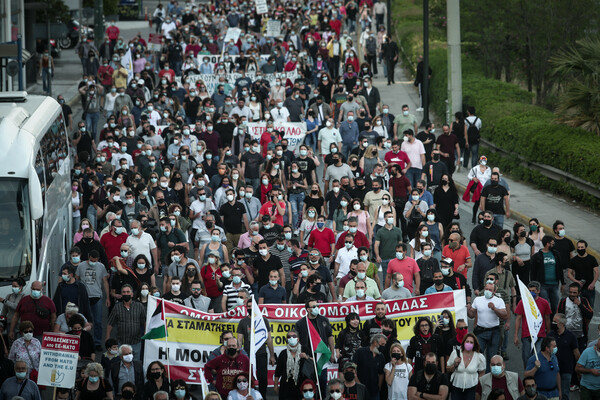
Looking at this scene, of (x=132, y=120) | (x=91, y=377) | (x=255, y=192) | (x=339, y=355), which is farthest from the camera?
(x=132, y=120)

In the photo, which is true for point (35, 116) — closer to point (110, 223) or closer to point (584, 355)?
point (110, 223)

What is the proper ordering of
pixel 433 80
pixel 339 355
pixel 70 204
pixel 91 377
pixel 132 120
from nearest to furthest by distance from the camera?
pixel 91 377 < pixel 339 355 < pixel 70 204 < pixel 132 120 < pixel 433 80

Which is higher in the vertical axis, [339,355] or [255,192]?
[255,192]

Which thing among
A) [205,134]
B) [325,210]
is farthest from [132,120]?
[325,210]

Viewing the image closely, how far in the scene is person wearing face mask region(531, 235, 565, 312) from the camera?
1603 centimetres

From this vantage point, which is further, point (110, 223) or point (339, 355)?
point (110, 223)

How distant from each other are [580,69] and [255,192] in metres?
8.45

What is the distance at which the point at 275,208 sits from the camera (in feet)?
64.3

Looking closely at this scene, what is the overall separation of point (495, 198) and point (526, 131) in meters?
8.11

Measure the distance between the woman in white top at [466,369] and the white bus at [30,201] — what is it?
5.83 m

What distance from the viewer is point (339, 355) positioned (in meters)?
13.9

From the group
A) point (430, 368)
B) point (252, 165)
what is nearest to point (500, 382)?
point (430, 368)

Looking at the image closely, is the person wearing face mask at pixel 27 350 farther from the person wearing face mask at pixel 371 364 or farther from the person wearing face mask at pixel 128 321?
the person wearing face mask at pixel 371 364

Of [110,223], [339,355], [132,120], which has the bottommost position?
[339,355]
